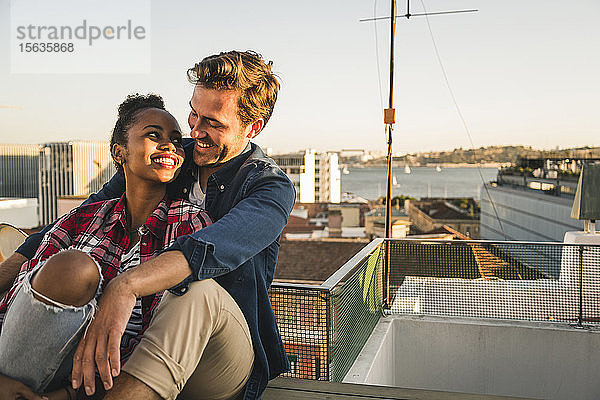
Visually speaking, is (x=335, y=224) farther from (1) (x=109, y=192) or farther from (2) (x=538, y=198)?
(1) (x=109, y=192)

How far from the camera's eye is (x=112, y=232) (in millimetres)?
1590

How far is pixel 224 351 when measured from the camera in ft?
4.34

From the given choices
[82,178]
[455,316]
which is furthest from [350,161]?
[455,316]

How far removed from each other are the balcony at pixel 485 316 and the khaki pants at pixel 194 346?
307 centimetres

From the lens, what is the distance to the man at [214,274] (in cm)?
116

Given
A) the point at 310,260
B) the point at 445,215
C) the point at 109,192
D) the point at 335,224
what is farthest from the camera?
the point at 445,215

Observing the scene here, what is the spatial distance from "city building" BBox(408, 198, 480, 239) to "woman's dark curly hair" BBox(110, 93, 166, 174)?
171 ft

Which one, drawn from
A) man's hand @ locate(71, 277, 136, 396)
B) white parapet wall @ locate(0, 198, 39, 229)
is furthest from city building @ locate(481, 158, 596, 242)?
man's hand @ locate(71, 277, 136, 396)

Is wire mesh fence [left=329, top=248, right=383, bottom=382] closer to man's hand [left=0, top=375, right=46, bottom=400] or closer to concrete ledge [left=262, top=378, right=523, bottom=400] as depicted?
→ concrete ledge [left=262, top=378, right=523, bottom=400]

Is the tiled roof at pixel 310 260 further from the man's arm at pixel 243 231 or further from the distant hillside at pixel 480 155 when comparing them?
the distant hillside at pixel 480 155

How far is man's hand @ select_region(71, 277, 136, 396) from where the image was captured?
112 centimetres

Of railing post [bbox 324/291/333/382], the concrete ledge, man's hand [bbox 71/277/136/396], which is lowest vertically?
railing post [bbox 324/291/333/382]

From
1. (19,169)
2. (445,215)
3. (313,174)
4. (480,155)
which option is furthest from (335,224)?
(313,174)

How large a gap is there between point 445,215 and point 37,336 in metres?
63.8
